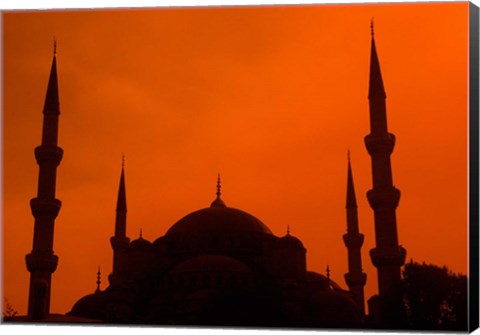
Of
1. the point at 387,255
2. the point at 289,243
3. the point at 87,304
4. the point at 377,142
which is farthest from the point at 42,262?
the point at 289,243

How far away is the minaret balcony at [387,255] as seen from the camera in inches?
484

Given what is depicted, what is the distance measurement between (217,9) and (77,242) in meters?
3.34

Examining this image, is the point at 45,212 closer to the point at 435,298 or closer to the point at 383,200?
the point at 383,200

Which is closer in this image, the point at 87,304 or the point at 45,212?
the point at 87,304

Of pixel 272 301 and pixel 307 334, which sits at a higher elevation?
pixel 272 301

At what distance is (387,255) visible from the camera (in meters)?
12.5

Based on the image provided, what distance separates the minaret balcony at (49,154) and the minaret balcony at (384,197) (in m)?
4.35

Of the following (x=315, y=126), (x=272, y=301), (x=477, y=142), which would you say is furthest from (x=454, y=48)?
(x=272, y=301)

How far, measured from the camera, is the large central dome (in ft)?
60.4

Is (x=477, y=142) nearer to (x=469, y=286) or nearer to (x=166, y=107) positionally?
(x=469, y=286)

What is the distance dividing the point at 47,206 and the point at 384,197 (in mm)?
4676

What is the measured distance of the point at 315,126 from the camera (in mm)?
10250

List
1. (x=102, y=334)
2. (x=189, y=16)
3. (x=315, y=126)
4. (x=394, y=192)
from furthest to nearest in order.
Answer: (x=394, y=192) → (x=315, y=126) → (x=189, y=16) → (x=102, y=334)

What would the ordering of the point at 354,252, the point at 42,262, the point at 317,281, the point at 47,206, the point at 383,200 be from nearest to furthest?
the point at 42,262, the point at 383,200, the point at 47,206, the point at 354,252, the point at 317,281
